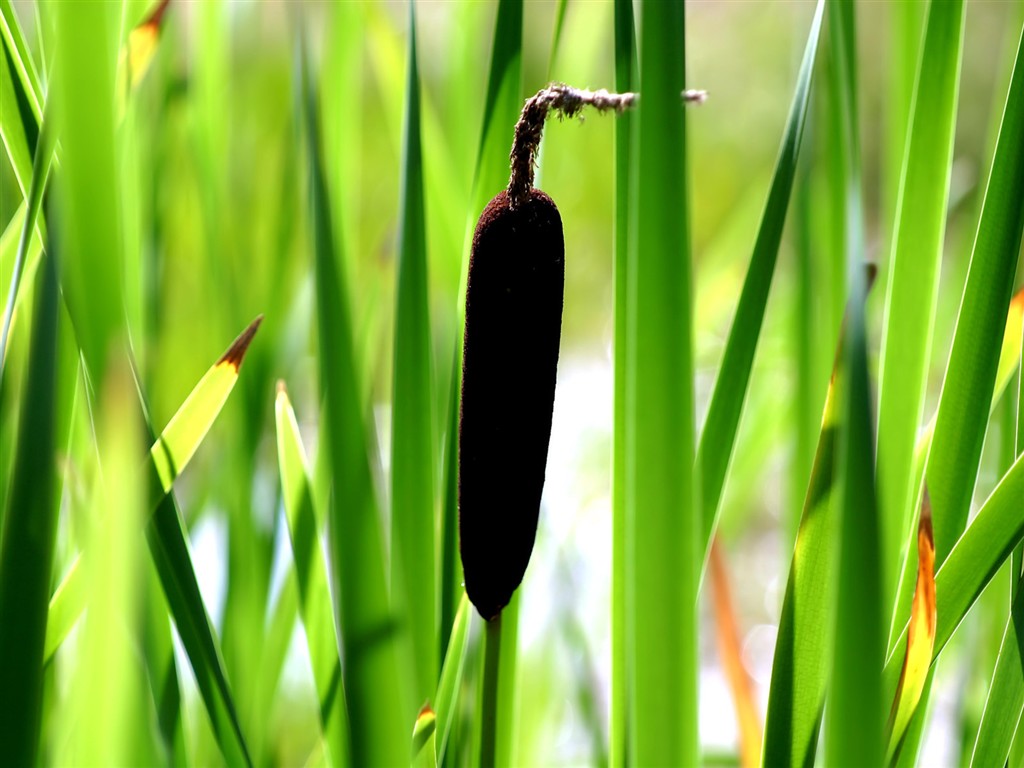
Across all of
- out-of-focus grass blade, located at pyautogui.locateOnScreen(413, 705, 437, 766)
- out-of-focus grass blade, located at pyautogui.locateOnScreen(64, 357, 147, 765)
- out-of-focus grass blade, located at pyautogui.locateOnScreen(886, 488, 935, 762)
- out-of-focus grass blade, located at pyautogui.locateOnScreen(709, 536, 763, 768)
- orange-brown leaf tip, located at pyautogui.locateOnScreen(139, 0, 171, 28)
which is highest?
orange-brown leaf tip, located at pyautogui.locateOnScreen(139, 0, 171, 28)

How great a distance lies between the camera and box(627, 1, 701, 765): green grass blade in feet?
0.57

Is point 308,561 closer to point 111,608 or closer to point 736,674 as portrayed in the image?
point 111,608

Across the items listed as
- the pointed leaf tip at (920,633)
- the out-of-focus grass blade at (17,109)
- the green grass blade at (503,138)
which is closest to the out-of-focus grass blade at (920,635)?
the pointed leaf tip at (920,633)

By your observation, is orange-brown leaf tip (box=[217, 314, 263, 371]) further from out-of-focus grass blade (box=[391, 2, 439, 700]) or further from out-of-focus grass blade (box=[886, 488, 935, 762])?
out-of-focus grass blade (box=[886, 488, 935, 762])

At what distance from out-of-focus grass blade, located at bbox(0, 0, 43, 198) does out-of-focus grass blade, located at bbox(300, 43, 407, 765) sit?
81 millimetres

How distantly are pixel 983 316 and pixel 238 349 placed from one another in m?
0.20

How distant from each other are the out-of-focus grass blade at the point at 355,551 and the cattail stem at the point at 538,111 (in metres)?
0.05

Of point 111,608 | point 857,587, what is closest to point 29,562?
point 111,608

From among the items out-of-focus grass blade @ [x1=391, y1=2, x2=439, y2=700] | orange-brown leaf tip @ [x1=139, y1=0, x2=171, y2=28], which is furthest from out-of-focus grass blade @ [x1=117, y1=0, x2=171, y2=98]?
out-of-focus grass blade @ [x1=391, y1=2, x2=439, y2=700]

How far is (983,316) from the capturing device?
0.80 feet

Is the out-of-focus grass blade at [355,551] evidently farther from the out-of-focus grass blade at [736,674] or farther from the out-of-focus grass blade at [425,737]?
the out-of-focus grass blade at [736,674]

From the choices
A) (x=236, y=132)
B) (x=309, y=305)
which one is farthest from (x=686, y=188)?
(x=236, y=132)

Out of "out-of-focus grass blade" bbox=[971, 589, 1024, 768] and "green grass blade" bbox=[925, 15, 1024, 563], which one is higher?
"green grass blade" bbox=[925, 15, 1024, 563]

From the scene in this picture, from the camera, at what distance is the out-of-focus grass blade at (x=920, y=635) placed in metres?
0.22
